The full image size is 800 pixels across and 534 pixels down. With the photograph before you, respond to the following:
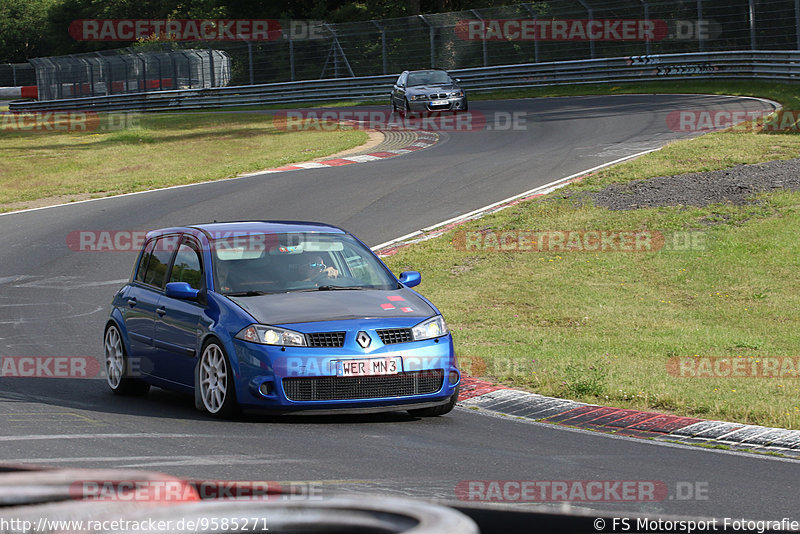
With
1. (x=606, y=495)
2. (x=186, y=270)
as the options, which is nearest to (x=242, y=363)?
(x=186, y=270)

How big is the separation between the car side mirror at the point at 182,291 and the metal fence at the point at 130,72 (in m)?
41.5

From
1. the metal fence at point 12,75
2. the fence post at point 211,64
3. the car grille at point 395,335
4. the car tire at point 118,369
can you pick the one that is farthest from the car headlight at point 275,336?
the metal fence at point 12,75

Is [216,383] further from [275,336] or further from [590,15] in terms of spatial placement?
[590,15]

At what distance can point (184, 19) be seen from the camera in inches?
2766

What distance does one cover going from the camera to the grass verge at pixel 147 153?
25672 millimetres

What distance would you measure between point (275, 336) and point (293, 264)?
3.96 ft

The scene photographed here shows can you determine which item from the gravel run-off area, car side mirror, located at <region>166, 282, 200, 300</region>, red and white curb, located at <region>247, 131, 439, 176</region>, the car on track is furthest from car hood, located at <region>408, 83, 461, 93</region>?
car side mirror, located at <region>166, 282, 200, 300</region>

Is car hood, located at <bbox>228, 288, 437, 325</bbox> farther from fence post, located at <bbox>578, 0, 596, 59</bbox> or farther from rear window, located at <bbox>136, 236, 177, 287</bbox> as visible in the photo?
fence post, located at <bbox>578, 0, 596, 59</bbox>

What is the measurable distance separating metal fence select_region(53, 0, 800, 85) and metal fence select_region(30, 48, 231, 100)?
116 centimetres

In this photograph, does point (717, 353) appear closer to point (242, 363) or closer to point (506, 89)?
point (242, 363)

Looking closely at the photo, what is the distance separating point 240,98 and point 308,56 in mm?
3637

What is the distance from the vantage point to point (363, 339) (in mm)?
8000

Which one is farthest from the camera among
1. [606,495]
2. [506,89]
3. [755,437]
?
[506,89]

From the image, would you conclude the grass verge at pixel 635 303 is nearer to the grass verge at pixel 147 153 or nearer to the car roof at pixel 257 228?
the car roof at pixel 257 228
